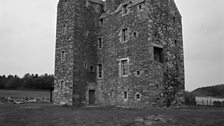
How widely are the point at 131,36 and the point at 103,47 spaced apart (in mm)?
4725

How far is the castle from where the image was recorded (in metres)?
23.5

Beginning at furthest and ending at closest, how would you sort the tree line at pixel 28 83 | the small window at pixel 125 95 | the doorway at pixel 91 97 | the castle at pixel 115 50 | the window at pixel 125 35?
the tree line at pixel 28 83 → the doorway at pixel 91 97 → the window at pixel 125 35 → the small window at pixel 125 95 → the castle at pixel 115 50

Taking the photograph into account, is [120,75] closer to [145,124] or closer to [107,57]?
[107,57]

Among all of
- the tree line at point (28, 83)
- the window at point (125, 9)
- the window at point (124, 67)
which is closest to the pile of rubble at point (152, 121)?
the window at point (124, 67)

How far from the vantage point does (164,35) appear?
2480 centimetres

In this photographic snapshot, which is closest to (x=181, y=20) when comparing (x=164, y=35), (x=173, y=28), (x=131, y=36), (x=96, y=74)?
(x=173, y=28)

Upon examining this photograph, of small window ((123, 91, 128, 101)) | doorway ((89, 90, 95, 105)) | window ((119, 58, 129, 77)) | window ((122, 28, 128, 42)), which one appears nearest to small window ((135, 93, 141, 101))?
small window ((123, 91, 128, 101))

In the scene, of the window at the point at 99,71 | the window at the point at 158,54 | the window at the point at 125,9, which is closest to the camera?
the window at the point at 158,54

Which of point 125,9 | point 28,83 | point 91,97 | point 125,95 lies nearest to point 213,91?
point 91,97

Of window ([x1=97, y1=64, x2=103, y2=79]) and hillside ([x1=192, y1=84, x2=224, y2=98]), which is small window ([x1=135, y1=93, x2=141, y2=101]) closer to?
window ([x1=97, y1=64, x2=103, y2=79])

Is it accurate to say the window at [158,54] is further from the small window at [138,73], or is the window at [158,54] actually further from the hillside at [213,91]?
the hillside at [213,91]

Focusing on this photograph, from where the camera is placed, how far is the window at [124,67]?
82.6 ft

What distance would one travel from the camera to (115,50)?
1057 inches

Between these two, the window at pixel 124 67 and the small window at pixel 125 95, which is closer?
the small window at pixel 125 95
